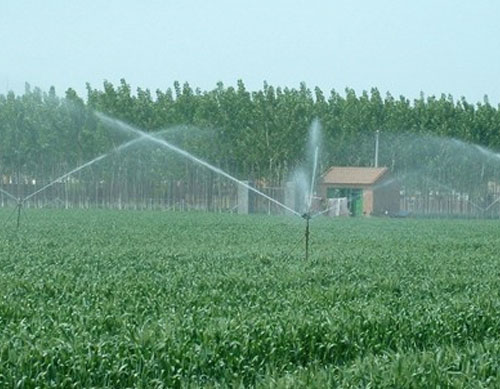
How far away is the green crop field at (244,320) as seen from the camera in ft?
21.0

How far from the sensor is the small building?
185 ft

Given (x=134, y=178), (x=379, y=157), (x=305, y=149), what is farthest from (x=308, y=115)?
(x=134, y=178)

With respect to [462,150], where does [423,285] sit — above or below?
below

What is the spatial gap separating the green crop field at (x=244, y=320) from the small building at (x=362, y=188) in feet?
126

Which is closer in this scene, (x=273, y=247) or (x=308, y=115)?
(x=273, y=247)

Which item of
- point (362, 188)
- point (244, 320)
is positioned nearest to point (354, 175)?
point (362, 188)

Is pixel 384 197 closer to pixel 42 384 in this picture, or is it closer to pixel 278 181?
pixel 278 181

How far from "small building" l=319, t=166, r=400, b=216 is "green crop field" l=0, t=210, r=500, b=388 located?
38.4 meters

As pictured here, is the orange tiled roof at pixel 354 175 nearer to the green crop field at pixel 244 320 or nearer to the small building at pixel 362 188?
the small building at pixel 362 188

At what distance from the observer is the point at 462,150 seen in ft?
201

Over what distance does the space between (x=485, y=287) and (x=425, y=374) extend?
22.7 ft

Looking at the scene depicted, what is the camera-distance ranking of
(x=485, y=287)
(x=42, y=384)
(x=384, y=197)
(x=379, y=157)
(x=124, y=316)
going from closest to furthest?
1. (x=42, y=384)
2. (x=124, y=316)
3. (x=485, y=287)
4. (x=384, y=197)
5. (x=379, y=157)

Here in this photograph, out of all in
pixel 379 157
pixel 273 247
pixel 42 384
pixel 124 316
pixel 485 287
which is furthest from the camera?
pixel 379 157

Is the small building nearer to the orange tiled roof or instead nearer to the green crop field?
the orange tiled roof
